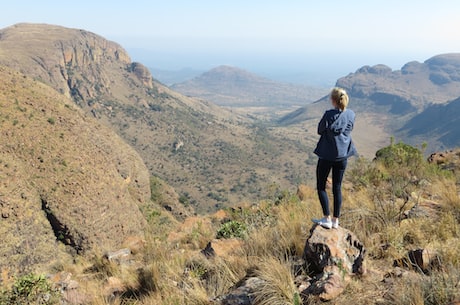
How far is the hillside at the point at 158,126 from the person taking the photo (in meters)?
87.2

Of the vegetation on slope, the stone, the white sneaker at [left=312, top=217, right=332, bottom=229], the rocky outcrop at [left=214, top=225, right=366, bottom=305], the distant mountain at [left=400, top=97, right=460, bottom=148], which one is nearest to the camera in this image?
the vegetation on slope

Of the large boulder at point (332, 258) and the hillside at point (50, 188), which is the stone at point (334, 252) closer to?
the large boulder at point (332, 258)

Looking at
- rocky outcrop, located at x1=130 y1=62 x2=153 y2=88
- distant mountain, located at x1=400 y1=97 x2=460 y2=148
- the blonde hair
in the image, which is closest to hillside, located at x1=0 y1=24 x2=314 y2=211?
rocky outcrop, located at x1=130 y1=62 x2=153 y2=88

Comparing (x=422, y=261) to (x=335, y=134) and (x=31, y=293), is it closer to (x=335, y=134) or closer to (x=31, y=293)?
(x=335, y=134)

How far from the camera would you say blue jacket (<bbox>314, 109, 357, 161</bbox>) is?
16.6 ft

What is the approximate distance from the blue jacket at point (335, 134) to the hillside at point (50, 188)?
21.2 metres

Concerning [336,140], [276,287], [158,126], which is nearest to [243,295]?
[276,287]

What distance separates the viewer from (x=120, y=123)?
10519 centimetres

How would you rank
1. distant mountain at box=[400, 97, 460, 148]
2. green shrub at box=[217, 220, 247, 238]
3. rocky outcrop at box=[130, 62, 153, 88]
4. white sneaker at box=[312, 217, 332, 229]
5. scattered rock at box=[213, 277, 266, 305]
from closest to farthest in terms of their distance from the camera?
scattered rock at box=[213, 277, 266, 305] < white sneaker at box=[312, 217, 332, 229] < green shrub at box=[217, 220, 247, 238] < rocky outcrop at box=[130, 62, 153, 88] < distant mountain at box=[400, 97, 460, 148]

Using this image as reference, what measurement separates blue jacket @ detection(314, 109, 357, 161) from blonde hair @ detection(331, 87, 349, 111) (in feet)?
0.31

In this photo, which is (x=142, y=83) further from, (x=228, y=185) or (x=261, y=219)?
(x=261, y=219)

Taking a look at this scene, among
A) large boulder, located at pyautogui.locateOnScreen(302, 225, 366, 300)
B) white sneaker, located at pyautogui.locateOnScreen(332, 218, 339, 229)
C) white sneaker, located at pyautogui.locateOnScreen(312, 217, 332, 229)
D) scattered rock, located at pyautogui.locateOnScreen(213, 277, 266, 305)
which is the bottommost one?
scattered rock, located at pyautogui.locateOnScreen(213, 277, 266, 305)

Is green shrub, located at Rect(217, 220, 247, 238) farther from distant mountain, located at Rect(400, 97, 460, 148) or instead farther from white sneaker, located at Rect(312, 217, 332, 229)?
distant mountain, located at Rect(400, 97, 460, 148)

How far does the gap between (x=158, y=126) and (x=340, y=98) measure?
110981 mm
